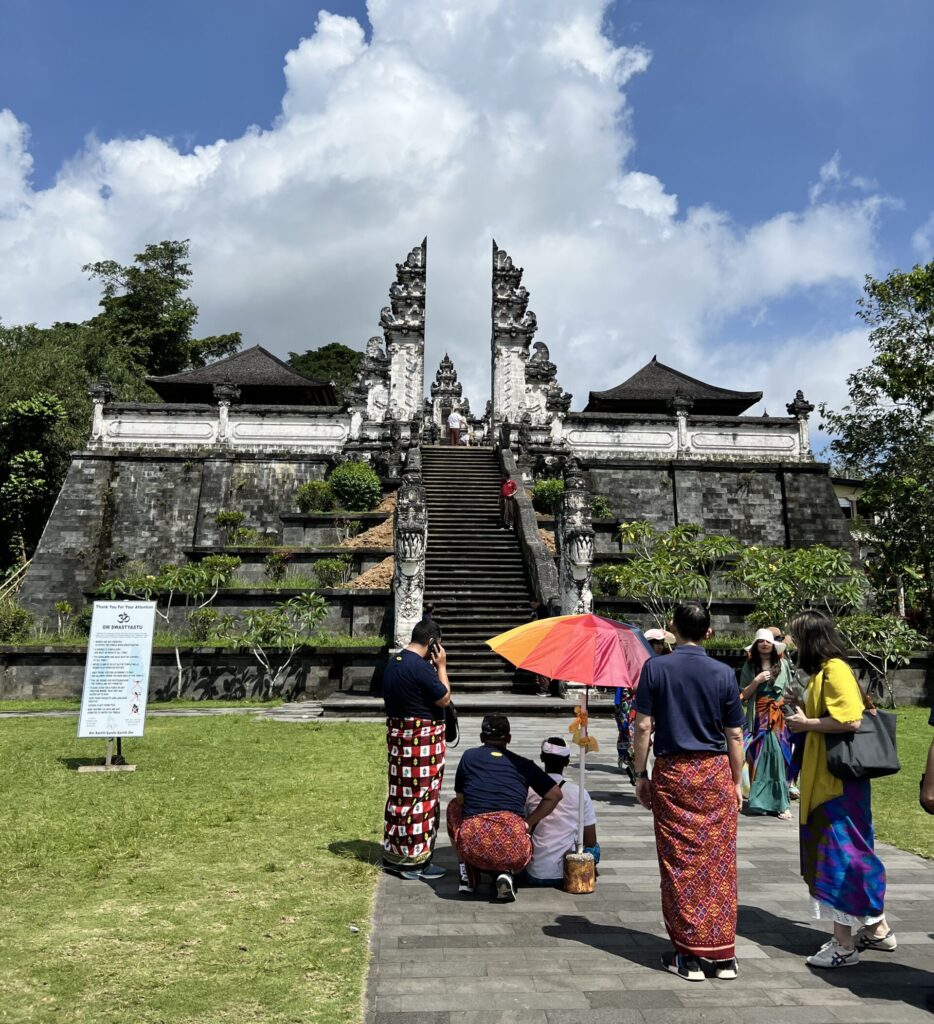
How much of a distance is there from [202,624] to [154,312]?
31.1 metres

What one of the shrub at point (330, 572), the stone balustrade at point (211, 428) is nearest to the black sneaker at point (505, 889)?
the shrub at point (330, 572)

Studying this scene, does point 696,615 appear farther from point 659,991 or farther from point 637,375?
point 637,375

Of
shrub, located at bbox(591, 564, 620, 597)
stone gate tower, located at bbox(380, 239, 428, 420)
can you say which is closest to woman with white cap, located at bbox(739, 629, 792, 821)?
shrub, located at bbox(591, 564, 620, 597)

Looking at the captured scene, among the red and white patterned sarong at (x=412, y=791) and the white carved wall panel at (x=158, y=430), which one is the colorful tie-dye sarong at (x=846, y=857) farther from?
the white carved wall panel at (x=158, y=430)

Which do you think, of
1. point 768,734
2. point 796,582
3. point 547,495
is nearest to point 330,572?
point 547,495

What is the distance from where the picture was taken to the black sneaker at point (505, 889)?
4684 millimetres

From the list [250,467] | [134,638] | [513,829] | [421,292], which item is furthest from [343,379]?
[513,829]

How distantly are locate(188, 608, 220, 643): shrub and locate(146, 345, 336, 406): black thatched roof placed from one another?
13.5 metres

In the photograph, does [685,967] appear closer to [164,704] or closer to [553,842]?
[553,842]

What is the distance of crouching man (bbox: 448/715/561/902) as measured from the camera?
186 inches

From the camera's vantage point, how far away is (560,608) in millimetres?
15156

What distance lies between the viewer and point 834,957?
3.80 metres

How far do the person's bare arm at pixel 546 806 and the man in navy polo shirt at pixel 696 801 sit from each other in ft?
3.70

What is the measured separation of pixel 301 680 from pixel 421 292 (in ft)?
56.5
